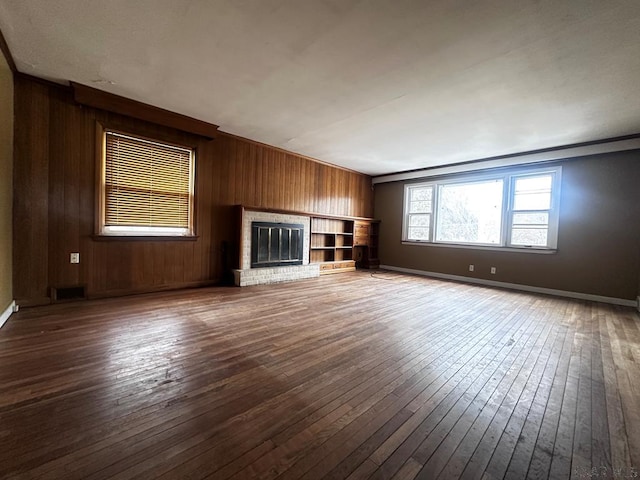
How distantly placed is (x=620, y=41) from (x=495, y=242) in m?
3.95

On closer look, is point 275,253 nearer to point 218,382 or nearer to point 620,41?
point 218,382

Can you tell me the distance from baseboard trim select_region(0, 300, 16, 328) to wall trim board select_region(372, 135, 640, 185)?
7.14m

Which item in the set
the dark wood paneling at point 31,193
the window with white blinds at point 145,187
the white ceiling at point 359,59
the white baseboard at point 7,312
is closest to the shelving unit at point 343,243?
the window with white blinds at point 145,187

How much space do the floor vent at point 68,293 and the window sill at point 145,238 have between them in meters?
0.65

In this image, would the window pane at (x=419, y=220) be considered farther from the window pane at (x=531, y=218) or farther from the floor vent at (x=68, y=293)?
the floor vent at (x=68, y=293)

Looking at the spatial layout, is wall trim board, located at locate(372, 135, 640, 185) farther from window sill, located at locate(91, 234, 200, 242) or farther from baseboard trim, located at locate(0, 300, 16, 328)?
baseboard trim, located at locate(0, 300, 16, 328)

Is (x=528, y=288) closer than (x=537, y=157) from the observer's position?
No

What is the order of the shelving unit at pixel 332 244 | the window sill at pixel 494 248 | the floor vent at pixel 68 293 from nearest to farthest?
1. the floor vent at pixel 68 293
2. the window sill at pixel 494 248
3. the shelving unit at pixel 332 244

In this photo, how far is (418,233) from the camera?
668 centimetres

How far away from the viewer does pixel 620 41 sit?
6.71 ft

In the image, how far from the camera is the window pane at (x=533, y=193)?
189 inches

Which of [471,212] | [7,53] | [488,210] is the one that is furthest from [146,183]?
[488,210]

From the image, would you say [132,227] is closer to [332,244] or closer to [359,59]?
[359,59]

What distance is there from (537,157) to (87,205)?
23.4 feet
